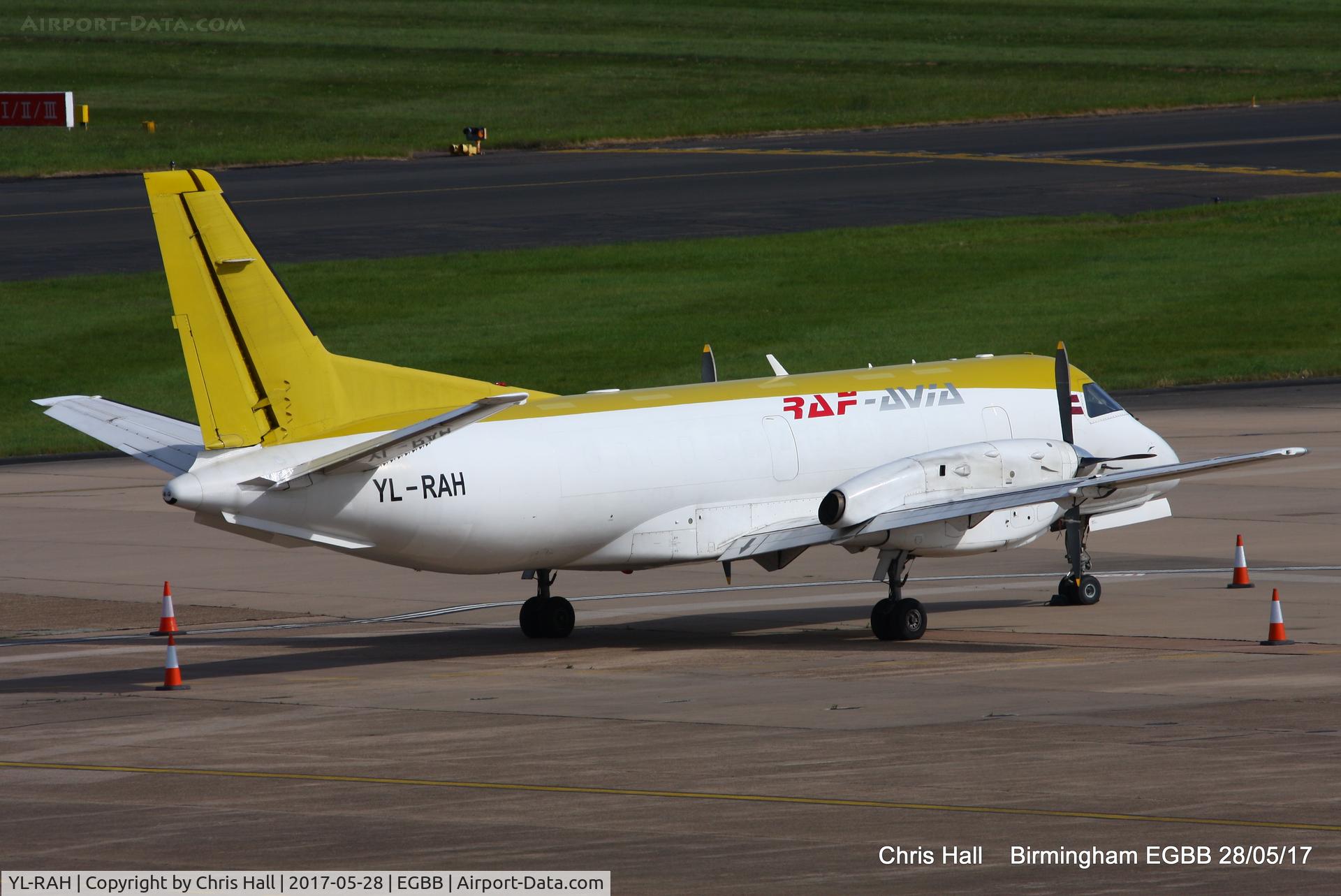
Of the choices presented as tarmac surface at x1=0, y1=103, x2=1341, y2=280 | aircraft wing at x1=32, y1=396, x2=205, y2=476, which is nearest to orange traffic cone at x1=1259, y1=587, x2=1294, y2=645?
aircraft wing at x1=32, y1=396, x2=205, y2=476

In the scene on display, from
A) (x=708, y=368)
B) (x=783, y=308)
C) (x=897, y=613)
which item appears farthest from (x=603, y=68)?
(x=897, y=613)

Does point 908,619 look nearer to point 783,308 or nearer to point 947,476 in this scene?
point 947,476

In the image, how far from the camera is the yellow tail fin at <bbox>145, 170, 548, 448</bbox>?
2145 cm

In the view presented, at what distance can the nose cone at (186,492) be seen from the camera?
67.6ft

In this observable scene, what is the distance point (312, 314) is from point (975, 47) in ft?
189

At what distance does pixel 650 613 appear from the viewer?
26.8 meters

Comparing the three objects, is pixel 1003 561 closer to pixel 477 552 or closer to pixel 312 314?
pixel 477 552

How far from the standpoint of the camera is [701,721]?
61.5 feet

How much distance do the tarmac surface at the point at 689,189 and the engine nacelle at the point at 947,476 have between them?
36.6 m

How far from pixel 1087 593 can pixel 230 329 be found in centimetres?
1154

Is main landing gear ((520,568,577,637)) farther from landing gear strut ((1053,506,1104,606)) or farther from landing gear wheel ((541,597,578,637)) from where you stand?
landing gear strut ((1053,506,1104,606))

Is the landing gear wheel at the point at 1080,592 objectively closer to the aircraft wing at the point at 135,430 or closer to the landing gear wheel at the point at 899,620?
the landing gear wheel at the point at 899,620

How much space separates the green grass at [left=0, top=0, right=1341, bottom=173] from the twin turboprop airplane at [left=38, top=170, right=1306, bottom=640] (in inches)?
2013

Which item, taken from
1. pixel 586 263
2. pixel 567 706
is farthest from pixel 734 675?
pixel 586 263
